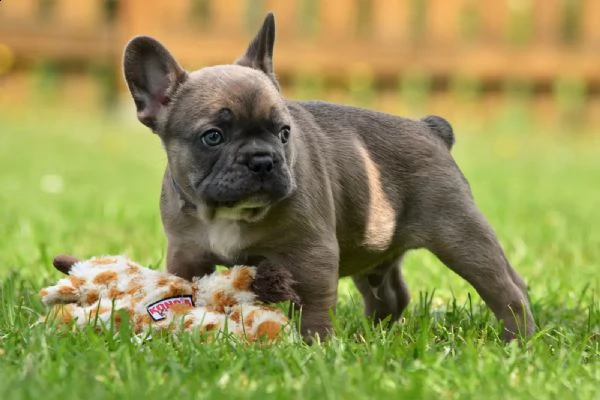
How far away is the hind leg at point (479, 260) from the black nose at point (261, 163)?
87 centimetres

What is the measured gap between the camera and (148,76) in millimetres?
3924

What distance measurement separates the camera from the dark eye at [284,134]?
12.1 feet

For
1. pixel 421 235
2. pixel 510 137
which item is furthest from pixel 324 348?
pixel 510 137

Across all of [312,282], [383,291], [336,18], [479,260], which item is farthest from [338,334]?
[336,18]

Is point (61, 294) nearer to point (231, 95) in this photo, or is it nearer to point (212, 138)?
point (212, 138)

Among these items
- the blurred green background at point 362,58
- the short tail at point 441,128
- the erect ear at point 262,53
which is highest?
the erect ear at point 262,53

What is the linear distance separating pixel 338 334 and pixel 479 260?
79 centimetres

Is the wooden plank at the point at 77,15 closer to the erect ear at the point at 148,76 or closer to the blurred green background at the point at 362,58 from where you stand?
the blurred green background at the point at 362,58

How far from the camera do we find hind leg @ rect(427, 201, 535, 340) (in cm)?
402

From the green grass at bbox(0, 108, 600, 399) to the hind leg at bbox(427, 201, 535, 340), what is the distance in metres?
→ 0.08

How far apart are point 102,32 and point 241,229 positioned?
1115cm

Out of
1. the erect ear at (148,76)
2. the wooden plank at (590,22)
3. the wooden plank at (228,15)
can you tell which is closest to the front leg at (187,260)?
the erect ear at (148,76)

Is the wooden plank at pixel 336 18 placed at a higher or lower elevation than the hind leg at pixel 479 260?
lower

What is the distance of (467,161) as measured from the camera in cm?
1123
